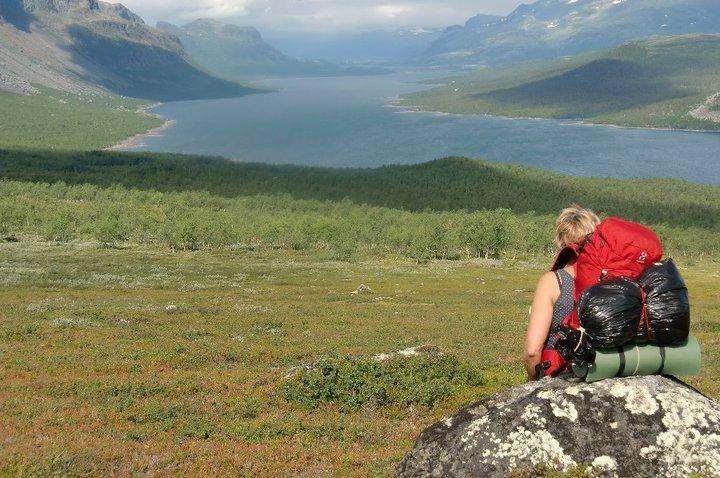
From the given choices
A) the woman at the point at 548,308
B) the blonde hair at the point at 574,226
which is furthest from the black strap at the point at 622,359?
the blonde hair at the point at 574,226

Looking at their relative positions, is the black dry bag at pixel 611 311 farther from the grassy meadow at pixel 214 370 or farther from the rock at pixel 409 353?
the rock at pixel 409 353

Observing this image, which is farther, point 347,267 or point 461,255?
point 461,255

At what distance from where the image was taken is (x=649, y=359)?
354 inches

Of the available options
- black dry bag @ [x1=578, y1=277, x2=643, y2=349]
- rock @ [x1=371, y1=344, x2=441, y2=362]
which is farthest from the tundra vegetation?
black dry bag @ [x1=578, y1=277, x2=643, y2=349]

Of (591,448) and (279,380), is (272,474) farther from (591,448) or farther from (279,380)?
(279,380)

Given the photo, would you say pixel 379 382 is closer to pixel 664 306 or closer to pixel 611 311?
pixel 611 311

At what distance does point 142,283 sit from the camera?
71.2m

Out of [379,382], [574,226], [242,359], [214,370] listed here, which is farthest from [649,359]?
[242,359]

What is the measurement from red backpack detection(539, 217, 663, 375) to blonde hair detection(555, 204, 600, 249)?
969 millimetres

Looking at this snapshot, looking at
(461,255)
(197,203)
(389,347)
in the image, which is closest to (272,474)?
(389,347)

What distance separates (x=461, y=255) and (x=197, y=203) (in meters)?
93.1

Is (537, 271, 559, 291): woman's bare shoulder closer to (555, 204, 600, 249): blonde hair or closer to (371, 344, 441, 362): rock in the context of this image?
(555, 204, 600, 249): blonde hair

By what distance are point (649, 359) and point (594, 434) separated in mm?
1420

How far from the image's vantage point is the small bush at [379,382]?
58.2 ft
